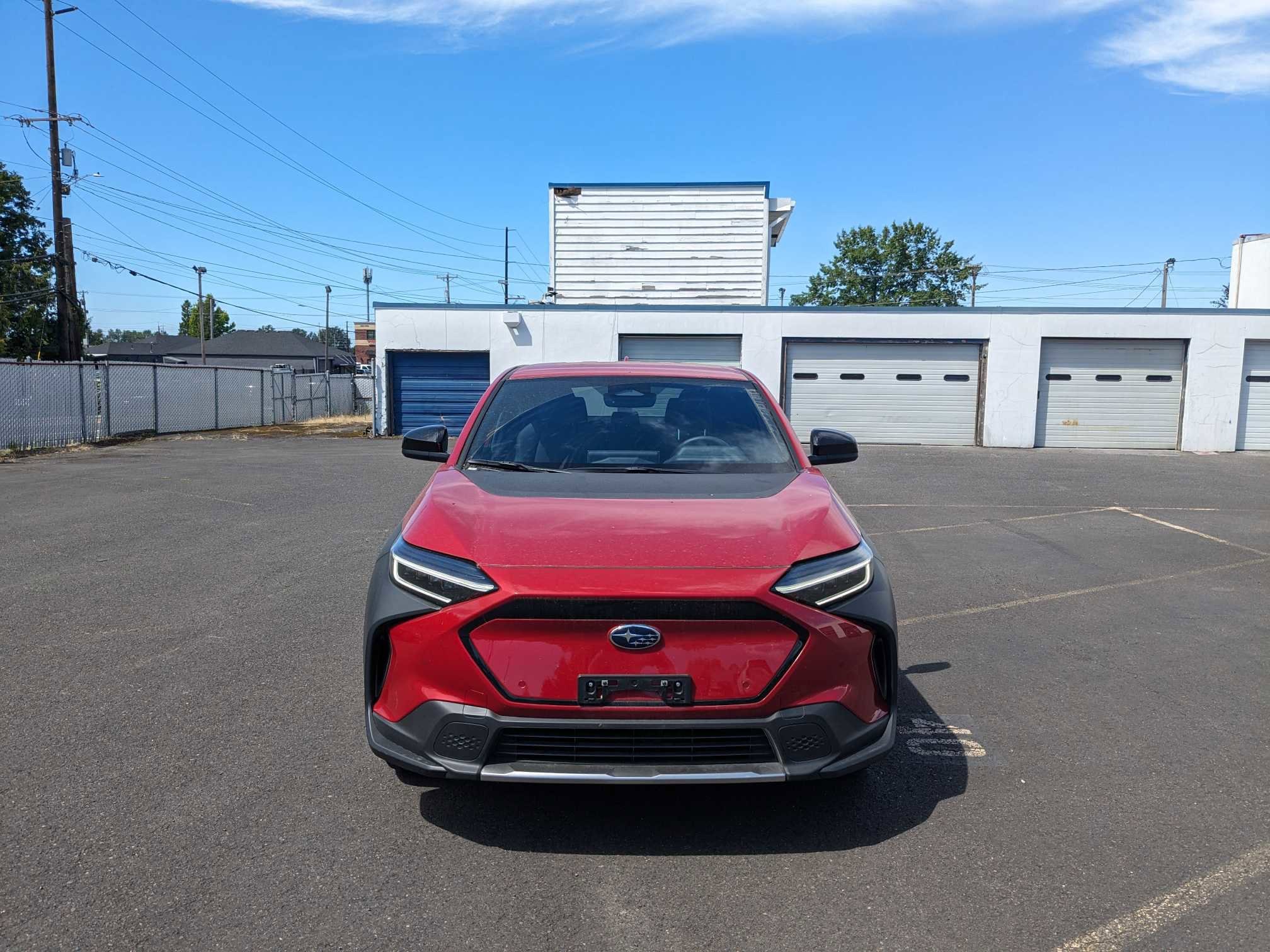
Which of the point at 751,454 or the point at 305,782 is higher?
the point at 751,454

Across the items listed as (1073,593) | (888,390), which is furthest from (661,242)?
(1073,593)

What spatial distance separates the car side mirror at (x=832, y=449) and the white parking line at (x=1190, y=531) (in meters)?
6.52

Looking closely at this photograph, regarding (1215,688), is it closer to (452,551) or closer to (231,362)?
(452,551)

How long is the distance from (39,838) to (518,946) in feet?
5.74

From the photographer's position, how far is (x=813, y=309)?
20.8m

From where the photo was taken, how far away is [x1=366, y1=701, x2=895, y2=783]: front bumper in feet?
9.29

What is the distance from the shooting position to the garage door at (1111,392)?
2075cm

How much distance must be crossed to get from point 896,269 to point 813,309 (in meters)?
53.7

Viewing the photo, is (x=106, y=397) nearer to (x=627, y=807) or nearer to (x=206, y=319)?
(x=627, y=807)

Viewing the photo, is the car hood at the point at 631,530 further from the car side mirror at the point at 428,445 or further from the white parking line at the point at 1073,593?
the white parking line at the point at 1073,593

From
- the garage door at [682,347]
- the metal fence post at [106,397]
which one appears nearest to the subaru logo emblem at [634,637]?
the garage door at [682,347]

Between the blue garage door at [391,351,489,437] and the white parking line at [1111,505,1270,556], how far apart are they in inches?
579

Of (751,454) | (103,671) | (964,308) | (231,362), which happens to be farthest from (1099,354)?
(231,362)

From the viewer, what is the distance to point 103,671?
15.9 ft
